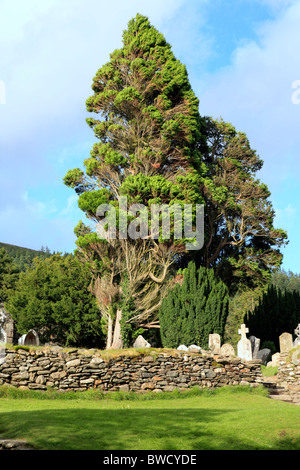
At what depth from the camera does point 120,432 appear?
28.9 ft

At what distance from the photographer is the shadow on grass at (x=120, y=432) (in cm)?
801

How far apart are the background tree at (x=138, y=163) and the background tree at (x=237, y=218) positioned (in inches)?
87.7

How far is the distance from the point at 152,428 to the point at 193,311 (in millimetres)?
14644

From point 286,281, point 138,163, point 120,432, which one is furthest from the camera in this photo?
point 286,281

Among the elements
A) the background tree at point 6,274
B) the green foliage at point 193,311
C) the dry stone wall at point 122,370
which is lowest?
the dry stone wall at point 122,370

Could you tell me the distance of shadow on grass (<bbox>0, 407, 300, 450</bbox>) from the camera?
801 cm

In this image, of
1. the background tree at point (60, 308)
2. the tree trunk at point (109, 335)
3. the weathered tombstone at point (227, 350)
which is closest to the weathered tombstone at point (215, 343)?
the weathered tombstone at point (227, 350)

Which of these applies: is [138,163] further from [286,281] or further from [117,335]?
[286,281]

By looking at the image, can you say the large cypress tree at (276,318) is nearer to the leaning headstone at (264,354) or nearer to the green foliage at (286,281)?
the leaning headstone at (264,354)

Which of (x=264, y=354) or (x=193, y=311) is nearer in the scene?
(x=193, y=311)

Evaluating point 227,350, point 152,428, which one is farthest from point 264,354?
point 152,428

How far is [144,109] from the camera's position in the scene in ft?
90.8
